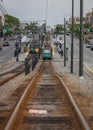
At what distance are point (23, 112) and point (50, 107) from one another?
1691 millimetres

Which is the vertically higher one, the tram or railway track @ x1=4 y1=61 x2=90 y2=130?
railway track @ x1=4 y1=61 x2=90 y2=130

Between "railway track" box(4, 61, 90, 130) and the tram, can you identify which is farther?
the tram

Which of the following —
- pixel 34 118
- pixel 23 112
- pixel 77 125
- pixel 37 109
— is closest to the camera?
pixel 77 125

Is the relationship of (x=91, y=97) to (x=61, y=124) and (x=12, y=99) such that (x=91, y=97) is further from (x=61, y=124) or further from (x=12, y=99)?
(x=61, y=124)

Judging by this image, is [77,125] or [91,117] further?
[91,117]

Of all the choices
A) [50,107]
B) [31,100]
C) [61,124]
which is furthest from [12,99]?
[61,124]

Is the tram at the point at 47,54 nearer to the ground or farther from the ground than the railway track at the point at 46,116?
nearer to the ground

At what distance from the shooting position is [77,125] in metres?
11.1

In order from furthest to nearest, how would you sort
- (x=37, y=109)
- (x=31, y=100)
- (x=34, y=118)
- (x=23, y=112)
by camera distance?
(x=31, y=100) → (x=37, y=109) → (x=23, y=112) → (x=34, y=118)

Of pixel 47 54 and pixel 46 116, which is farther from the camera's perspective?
pixel 47 54

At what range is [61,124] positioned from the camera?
37.9 feet

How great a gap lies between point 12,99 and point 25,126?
6.78 m

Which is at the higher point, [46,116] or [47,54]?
[46,116]

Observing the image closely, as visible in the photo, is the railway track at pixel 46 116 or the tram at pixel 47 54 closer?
the railway track at pixel 46 116
